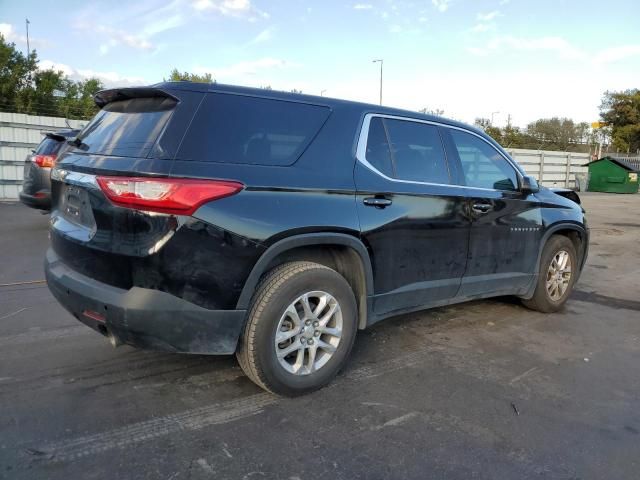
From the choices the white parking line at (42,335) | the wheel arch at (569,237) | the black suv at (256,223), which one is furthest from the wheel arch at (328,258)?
the wheel arch at (569,237)

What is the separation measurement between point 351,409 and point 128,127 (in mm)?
2138

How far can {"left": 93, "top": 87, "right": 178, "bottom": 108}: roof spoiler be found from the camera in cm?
296

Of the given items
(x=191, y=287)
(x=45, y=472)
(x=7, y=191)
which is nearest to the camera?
(x=45, y=472)

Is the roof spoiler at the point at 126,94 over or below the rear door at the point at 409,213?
over

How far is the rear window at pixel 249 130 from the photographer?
2.81 m

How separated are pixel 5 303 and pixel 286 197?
3.48 metres

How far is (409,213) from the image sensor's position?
11.8ft

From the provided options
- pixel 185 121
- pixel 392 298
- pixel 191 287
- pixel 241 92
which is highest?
pixel 241 92

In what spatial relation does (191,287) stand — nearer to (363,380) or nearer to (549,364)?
(363,380)

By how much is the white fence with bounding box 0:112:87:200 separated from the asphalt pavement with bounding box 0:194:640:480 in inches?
375

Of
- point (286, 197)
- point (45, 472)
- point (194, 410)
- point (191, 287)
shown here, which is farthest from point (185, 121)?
point (45, 472)

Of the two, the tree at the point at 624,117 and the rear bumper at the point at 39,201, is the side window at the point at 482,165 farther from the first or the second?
the tree at the point at 624,117

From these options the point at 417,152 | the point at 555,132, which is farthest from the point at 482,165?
the point at 555,132

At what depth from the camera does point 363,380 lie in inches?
138
